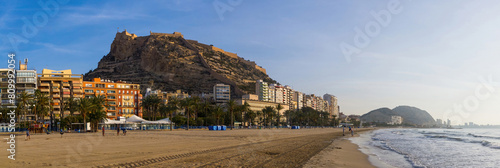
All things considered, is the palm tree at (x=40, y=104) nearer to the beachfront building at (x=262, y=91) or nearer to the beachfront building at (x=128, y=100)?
the beachfront building at (x=128, y=100)

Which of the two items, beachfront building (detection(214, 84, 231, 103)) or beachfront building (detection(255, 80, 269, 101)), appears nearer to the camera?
beachfront building (detection(214, 84, 231, 103))

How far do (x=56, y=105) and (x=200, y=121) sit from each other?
4367 centimetres

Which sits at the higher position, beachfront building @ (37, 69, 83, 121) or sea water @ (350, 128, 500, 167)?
beachfront building @ (37, 69, 83, 121)

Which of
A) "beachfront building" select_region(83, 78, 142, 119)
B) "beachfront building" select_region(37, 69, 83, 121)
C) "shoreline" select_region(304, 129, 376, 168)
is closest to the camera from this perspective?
"shoreline" select_region(304, 129, 376, 168)

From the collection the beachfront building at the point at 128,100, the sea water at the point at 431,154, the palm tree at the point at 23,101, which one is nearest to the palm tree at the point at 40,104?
the palm tree at the point at 23,101

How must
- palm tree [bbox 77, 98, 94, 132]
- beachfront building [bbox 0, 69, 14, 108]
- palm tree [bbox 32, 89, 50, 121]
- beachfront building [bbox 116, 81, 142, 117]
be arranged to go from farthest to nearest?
beachfront building [bbox 116, 81, 142, 117], beachfront building [bbox 0, 69, 14, 108], palm tree [bbox 32, 89, 50, 121], palm tree [bbox 77, 98, 94, 132]

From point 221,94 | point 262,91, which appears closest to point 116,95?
point 221,94

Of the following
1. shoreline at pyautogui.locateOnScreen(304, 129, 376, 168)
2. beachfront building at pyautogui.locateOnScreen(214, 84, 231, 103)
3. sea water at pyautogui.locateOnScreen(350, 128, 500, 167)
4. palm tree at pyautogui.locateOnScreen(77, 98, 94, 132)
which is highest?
beachfront building at pyautogui.locateOnScreen(214, 84, 231, 103)

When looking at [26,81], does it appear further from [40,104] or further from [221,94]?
[221,94]

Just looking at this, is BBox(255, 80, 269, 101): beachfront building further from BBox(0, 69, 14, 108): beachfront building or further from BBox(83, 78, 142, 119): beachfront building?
BBox(0, 69, 14, 108): beachfront building

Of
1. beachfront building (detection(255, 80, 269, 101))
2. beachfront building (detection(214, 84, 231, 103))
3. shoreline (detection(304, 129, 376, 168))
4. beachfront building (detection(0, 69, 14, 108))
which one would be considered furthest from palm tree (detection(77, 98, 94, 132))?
beachfront building (detection(255, 80, 269, 101))

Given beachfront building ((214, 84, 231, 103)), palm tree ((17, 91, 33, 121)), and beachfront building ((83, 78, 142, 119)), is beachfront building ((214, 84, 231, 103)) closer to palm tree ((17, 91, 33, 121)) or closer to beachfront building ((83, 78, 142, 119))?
beachfront building ((83, 78, 142, 119))

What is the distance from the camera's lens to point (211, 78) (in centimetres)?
19062

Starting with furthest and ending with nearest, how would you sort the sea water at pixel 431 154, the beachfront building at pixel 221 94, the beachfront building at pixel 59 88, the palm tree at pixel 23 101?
the beachfront building at pixel 221 94 < the beachfront building at pixel 59 88 < the palm tree at pixel 23 101 < the sea water at pixel 431 154
